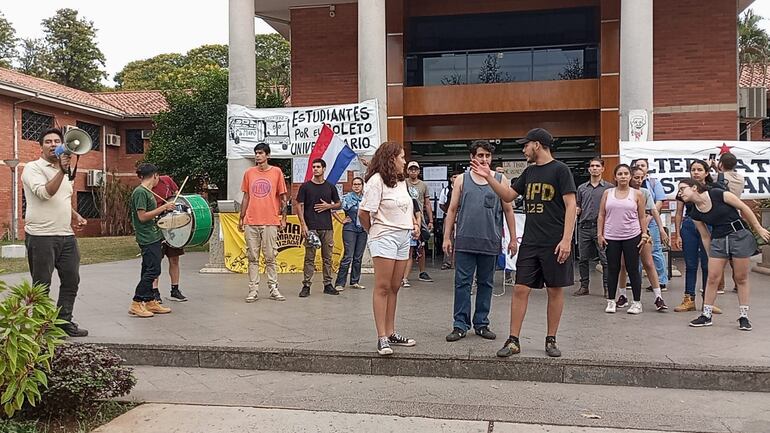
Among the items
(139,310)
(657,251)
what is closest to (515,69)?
(657,251)

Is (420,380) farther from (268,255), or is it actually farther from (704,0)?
(704,0)

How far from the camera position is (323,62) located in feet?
48.2

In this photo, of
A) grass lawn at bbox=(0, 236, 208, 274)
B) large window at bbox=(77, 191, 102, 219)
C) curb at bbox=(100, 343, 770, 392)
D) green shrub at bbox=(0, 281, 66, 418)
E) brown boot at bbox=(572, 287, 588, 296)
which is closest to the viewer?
green shrub at bbox=(0, 281, 66, 418)

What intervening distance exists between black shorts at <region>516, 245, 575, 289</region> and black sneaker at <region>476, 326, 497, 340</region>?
2.46 feet

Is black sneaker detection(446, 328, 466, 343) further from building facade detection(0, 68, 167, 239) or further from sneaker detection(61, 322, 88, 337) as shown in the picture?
building facade detection(0, 68, 167, 239)

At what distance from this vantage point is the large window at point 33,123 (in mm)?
25877

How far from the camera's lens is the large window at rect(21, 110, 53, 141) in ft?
84.9

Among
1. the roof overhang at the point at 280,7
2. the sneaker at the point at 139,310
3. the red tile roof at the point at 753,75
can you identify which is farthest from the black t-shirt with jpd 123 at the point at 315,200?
the red tile roof at the point at 753,75

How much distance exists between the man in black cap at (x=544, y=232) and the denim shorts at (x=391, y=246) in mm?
858

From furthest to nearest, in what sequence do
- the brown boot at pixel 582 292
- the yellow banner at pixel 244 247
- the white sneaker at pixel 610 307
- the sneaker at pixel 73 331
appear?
the yellow banner at pixel 244 247
the brown boot at pixel 582 292
the white sneaker at pixel 610 307
the sneaker at pixel 73 331

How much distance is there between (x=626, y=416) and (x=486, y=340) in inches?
66.6

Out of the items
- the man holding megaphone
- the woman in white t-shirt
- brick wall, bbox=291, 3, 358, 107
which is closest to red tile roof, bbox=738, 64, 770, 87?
brick wall, bbox=291, 3, 358, 107

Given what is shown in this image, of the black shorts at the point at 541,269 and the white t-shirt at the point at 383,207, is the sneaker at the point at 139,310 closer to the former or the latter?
the white t-shirt at the point at 383,207

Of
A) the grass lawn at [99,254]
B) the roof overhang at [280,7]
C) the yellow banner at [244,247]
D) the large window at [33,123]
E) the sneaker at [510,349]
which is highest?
the roof overhang at [280,7]
